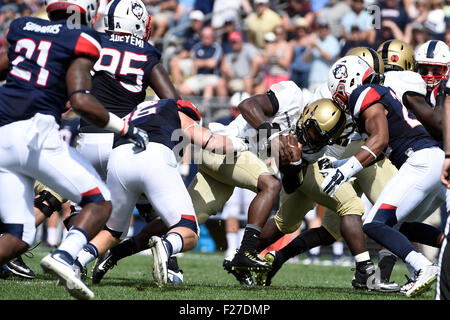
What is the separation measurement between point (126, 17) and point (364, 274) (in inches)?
114

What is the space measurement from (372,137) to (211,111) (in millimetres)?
7294

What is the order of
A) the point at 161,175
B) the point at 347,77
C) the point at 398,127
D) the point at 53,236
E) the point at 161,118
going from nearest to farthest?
the point at 161,175, the point at 161,118, the point at 398,127, the point at 347,77, the point at 53,236

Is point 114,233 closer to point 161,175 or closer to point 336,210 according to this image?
point 161,175

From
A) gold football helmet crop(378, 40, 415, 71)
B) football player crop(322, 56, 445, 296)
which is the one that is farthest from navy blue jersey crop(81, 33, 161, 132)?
gold football helmet crop(378, 40, 415, 71)

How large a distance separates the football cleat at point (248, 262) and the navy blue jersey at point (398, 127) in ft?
4.21

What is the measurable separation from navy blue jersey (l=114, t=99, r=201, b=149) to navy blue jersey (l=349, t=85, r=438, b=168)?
1.26 meters

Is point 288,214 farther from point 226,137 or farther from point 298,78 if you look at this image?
point 298,78

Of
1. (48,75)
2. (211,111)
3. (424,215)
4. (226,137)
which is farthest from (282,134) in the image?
(211,111)

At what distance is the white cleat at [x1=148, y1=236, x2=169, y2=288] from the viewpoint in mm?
4953

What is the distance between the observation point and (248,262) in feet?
19.3

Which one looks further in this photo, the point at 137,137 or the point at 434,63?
the point at 434,63

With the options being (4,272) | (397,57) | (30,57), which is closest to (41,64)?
(30,57)

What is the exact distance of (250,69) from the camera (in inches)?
504

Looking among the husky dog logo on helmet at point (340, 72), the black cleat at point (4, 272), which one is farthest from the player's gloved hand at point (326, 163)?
the black cleat at point (4, 272)
